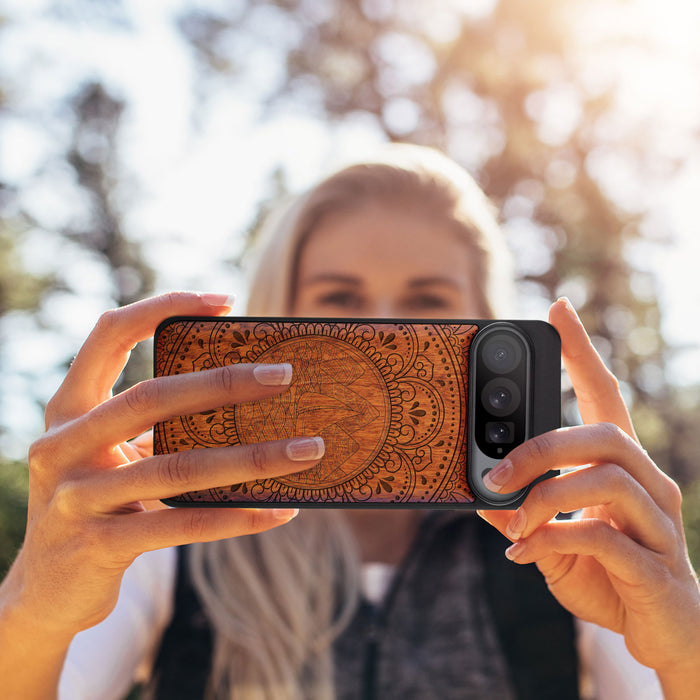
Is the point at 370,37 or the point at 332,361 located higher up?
the point at 370,37

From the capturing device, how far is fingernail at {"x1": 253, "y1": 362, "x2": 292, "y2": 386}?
4.25 feet

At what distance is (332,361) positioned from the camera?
4.84 ft

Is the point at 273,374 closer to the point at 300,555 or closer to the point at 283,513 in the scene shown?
the point at 283,513

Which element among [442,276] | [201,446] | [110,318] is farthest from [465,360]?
[442,276]

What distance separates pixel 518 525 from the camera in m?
1.30

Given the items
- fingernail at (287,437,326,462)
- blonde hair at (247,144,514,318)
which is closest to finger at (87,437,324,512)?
fingernail at (287,437,326,462)

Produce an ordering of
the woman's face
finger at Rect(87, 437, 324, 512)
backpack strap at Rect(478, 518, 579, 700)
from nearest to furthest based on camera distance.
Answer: finger at Rect(87, 437, 324, 512)
backpack strap at Rect(478, 518, 579, 700)
the woman's face

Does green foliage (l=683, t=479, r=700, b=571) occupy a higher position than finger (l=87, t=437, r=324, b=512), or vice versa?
green foliage (l=683, t=479, r=700, b=571)

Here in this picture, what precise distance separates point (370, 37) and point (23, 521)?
8.21 meters

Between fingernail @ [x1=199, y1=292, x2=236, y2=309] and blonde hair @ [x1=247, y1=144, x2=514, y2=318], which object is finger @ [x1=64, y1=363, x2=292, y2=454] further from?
blonde hair @ [x1=247, y1=144, x2=514, y2=318]

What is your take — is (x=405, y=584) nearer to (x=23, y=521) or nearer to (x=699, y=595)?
(x=699, y=595)

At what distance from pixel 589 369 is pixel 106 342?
116cm

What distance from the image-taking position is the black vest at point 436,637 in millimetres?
2215

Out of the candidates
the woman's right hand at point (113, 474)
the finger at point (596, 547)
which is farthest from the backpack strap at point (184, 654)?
the finger at point (596, 547)
